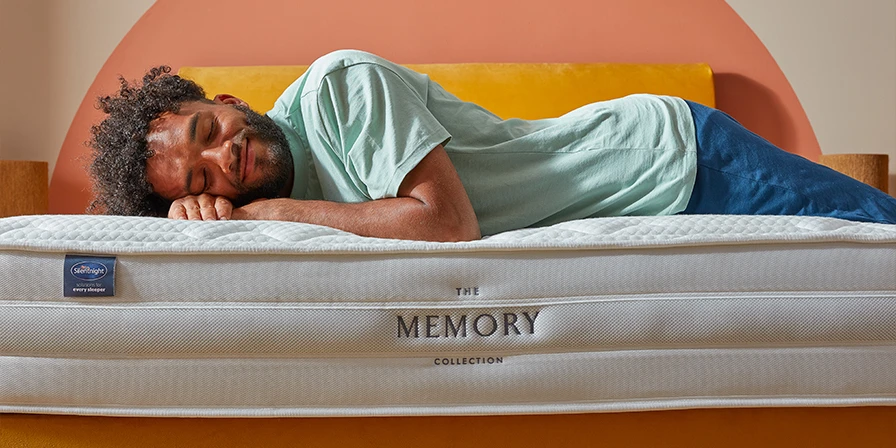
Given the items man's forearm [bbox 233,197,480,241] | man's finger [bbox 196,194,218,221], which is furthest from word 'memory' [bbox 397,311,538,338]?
man's finger [bbox 196,194,218,221]

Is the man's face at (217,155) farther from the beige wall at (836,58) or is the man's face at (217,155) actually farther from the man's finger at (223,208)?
the beige wall at (836,58)

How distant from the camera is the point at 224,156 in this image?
1.28 metres

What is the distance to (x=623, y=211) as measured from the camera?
1387 mm

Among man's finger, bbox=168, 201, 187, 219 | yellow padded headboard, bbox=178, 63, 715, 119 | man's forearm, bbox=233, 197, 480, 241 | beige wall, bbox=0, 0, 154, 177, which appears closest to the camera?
man's forearm, bbox=233, 197, 480, 241

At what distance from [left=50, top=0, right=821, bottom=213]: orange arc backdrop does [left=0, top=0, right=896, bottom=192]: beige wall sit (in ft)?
0.26

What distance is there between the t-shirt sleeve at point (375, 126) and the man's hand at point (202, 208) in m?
0.22

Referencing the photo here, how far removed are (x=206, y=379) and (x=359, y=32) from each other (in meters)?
1.75

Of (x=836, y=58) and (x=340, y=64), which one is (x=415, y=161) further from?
(x=836, y=58)

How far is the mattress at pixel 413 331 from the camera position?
0.94 metres

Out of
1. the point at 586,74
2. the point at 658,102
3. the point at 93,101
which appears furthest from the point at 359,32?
the point at 658,102

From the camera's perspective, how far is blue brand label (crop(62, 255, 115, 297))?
3.07 feet

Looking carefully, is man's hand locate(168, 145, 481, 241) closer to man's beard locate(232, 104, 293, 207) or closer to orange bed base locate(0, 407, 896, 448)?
man's beard locate(232, 104, 293, 207)

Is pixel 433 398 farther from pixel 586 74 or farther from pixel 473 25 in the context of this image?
pixel 473 25

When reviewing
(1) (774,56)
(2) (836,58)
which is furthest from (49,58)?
(2) (836,58)
